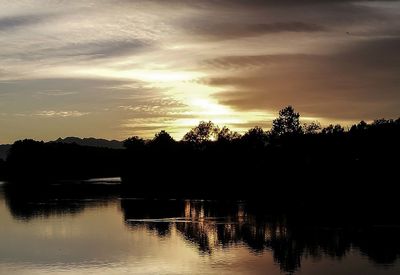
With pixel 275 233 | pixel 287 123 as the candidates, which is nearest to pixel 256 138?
pixel 287 123

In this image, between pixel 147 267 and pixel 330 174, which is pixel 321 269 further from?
pixel 330 174

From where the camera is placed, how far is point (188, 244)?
56000 millimetres

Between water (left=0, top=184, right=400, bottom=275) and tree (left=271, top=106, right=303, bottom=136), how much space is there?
81.9 m

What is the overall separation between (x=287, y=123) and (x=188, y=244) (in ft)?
361

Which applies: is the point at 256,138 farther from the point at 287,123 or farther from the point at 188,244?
the point at 188,244

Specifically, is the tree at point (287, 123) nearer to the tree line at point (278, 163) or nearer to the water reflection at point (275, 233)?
the tree line at point (278, 163)

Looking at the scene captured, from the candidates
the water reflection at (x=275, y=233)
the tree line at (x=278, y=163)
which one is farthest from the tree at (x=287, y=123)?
the water reflection at (x=275, y=233)

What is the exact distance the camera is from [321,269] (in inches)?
1788

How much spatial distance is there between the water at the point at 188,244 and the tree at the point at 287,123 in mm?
81909

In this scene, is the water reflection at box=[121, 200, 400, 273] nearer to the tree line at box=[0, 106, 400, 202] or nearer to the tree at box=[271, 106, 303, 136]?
the tree line at box=[0, 106, 400, 202]

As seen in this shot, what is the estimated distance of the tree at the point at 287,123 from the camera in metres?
162

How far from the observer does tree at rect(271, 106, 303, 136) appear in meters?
162

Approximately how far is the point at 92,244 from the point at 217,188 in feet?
211

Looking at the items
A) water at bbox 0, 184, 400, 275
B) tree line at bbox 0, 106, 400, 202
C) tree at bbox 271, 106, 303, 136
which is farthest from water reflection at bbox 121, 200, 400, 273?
tree at bbox 271, 106, 303, 136
